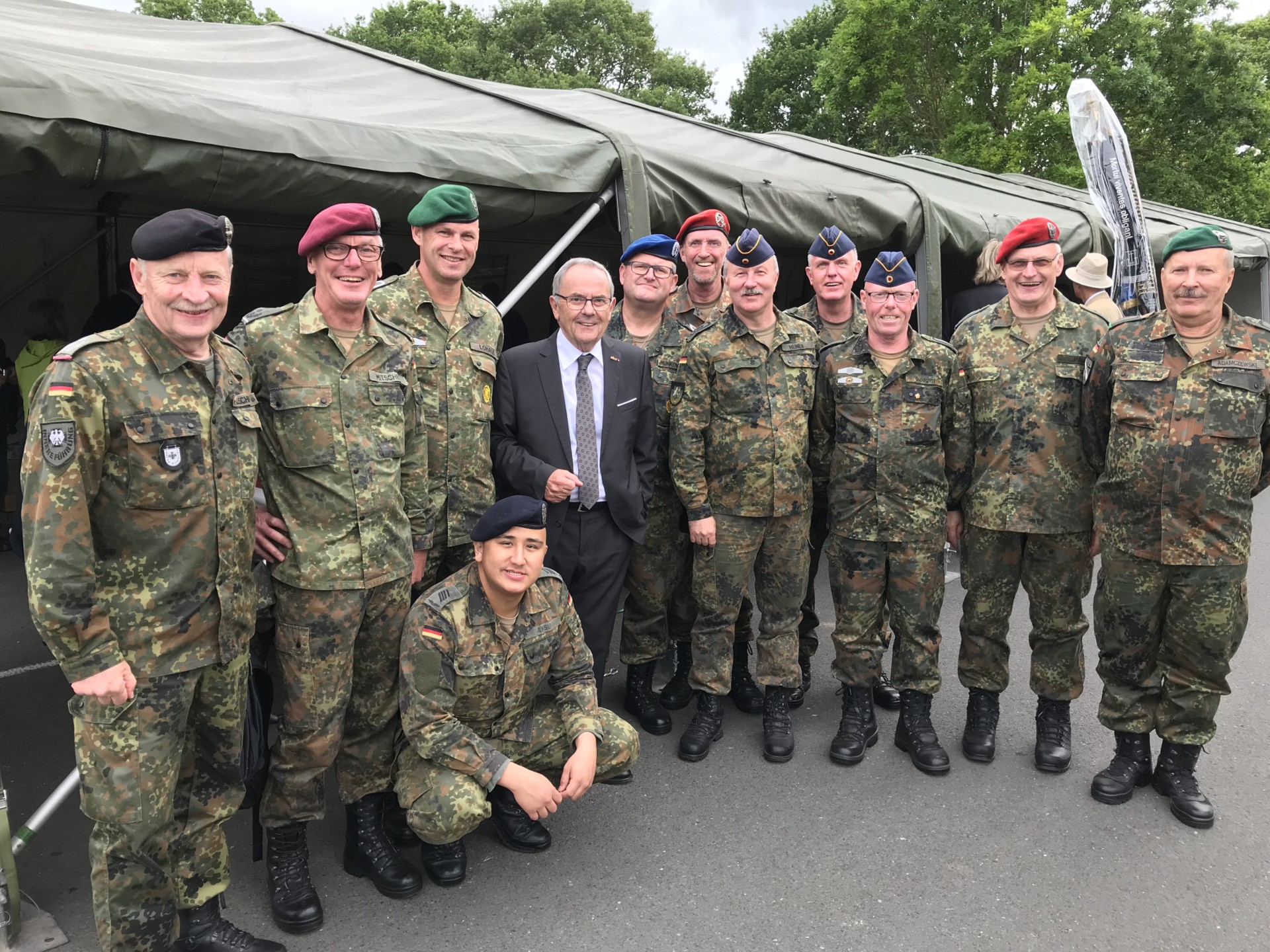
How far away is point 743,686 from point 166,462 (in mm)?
2491

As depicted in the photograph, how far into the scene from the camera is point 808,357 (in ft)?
11.0

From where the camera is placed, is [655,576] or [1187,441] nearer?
[1187,441]

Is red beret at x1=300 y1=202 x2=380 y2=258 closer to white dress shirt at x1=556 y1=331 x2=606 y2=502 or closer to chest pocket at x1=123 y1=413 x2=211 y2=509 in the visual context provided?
chest pocket at x1=123 y1=413 x2=211 y2=509

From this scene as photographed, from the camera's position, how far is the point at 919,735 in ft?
10.7

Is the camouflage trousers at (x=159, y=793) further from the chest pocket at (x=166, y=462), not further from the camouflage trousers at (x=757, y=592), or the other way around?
the camouflage trousers at (x=757, y=592)

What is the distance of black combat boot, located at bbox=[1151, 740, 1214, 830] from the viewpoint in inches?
111

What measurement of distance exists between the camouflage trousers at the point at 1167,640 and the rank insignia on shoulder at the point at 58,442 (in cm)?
283

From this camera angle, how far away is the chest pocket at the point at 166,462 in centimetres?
199

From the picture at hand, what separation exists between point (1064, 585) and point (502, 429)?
203 cm

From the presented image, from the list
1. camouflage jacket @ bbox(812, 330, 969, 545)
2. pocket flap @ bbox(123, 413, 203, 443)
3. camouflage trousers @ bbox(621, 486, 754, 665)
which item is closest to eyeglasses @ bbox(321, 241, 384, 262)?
pocket flap @ bbox(123, 413, 203, 443)

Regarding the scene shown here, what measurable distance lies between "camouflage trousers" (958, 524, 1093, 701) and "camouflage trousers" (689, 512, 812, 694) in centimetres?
62

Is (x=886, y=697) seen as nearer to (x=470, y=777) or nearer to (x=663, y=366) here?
(x=663, y=366)

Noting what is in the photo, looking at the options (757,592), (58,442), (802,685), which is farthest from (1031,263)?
(58,442)

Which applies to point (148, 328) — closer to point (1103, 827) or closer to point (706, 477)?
point (706, 477)
